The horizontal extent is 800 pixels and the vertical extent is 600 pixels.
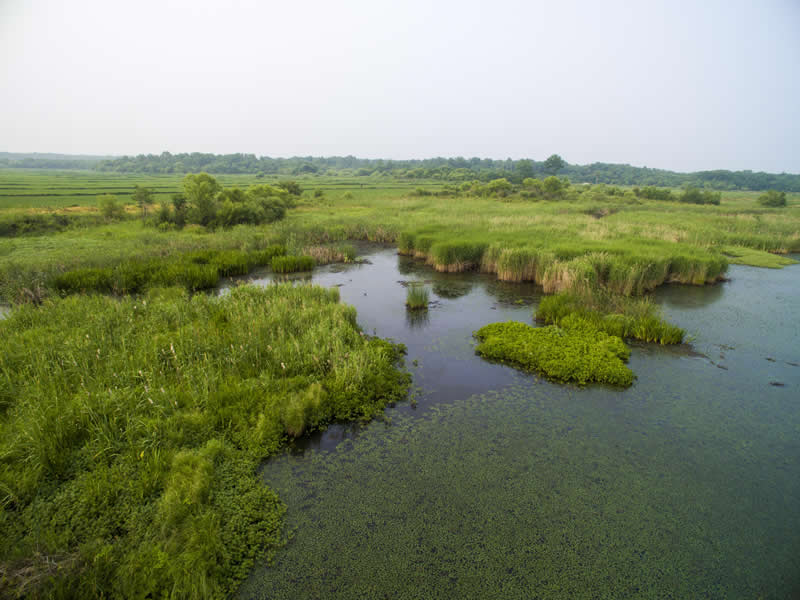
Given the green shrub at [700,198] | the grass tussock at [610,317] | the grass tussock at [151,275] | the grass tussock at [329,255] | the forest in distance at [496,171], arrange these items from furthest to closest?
1. the forest in distance at [496,171]
2. the green shrub at [700,198]
3. the grass tussock at [329,255]
4. the grass tussock at [151,275]
5. the grass tussock at [610,317]

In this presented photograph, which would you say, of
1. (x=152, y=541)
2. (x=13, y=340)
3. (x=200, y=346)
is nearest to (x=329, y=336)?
(x=200, y=346)

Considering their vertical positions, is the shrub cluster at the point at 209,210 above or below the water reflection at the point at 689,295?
above

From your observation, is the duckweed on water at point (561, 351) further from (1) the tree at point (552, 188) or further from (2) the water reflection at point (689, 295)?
(1) the tree at point (552, 188)

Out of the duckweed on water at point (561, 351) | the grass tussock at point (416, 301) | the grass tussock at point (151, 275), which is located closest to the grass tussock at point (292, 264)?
the grass tussock at point (151, 275)

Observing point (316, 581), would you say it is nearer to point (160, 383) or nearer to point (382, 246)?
point (160, 383)

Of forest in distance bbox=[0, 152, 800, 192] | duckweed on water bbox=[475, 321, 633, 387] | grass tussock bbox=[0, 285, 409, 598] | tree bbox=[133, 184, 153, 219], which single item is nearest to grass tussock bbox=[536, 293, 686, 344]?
duckweed on water bbox=[475, 321, 633, 387]

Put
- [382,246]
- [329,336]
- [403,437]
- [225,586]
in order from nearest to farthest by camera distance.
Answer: [225,586]
[403,437]
[329,336]
[382,246]
